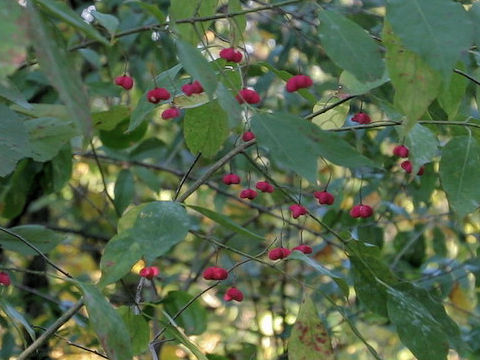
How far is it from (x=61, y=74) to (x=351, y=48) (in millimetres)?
300

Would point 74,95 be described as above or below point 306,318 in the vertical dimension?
above

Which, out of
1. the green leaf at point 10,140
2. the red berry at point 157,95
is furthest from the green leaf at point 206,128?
the green leaf at point 10,140

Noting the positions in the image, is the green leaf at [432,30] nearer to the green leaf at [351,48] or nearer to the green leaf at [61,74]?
the green leaf at [351,48]

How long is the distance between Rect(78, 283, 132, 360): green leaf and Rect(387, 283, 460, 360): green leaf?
40 centimetres

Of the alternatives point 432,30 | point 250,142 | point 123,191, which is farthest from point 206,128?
point 123,191

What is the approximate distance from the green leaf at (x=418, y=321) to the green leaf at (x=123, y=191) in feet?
3.05

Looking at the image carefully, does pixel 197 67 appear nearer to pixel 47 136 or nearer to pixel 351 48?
pixel 351 48

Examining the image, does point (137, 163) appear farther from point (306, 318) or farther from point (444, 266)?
point (306, 318)

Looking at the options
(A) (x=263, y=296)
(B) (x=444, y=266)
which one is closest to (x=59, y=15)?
(B) (x=444, y=266)

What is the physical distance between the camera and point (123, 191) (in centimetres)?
215

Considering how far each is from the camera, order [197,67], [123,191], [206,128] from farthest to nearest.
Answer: [123,191] → [206,128] → [197,67]

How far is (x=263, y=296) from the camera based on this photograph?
3146 millimetres

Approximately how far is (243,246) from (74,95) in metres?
2.08

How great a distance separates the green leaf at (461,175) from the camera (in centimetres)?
113
